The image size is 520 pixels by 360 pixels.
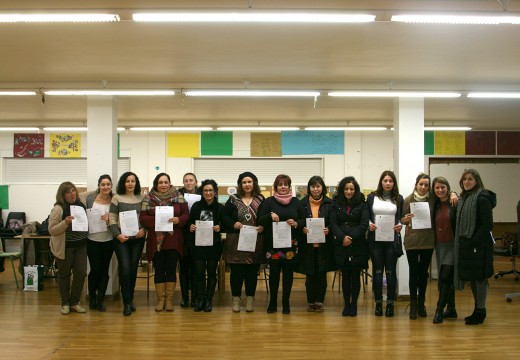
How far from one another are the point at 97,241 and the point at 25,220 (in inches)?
265

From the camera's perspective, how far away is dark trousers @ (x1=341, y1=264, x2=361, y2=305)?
5.37 metres

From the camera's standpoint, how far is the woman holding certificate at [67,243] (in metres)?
5.39

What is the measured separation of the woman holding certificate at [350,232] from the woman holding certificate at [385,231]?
100 mm

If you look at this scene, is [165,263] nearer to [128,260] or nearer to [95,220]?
[128,260]

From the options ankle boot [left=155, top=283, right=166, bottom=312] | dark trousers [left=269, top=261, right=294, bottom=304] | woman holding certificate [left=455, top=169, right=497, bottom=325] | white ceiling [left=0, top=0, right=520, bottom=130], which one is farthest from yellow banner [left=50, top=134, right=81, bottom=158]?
woman holding certificate [left=455, top=169, right=497, bottom=325]

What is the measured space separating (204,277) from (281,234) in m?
1.04

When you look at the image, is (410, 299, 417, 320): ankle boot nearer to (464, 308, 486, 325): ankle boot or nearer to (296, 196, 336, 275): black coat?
(464, 308, 486, 325): ankle boot

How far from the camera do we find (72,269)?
222 inches

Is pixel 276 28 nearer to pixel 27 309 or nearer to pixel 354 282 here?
pixel 354 282

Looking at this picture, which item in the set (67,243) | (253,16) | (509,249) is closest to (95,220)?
(67,243)

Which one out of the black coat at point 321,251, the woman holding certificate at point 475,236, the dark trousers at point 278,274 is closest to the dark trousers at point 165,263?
the dark trousers at point 278,274

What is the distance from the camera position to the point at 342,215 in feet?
17.6

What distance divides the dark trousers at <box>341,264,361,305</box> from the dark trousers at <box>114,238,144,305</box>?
2.26 meters

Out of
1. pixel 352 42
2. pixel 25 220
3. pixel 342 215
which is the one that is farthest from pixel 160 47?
pixel 25 220
